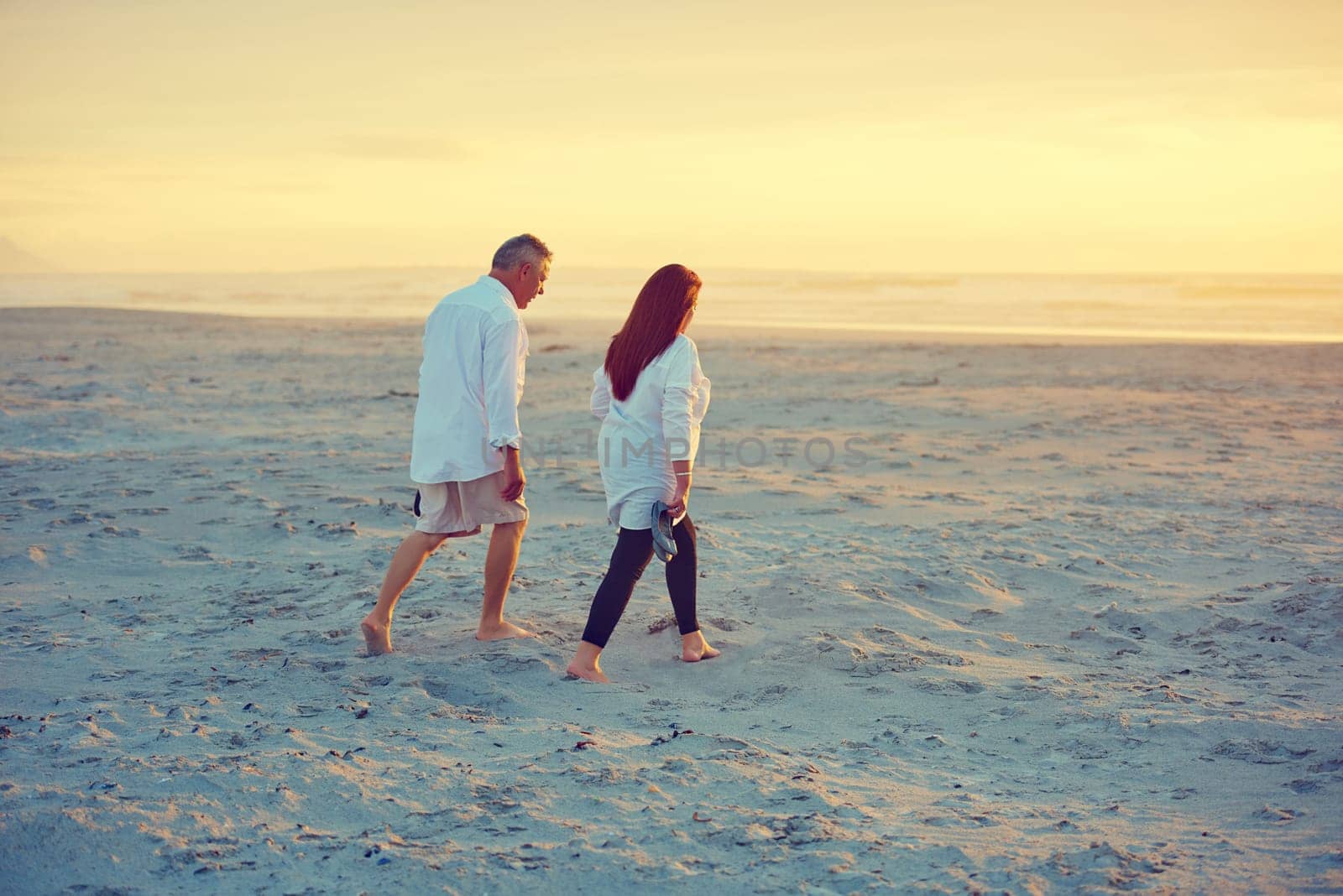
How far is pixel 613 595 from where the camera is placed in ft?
14.8

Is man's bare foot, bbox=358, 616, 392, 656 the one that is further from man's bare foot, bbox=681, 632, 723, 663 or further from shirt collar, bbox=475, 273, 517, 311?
shirt collar, bbox=475, 273, 517, 311

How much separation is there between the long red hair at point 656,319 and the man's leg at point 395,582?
112 cm

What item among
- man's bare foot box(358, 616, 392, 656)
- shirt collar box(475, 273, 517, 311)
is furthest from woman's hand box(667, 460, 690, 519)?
man's bare foot box(358, 616, 392, 656)

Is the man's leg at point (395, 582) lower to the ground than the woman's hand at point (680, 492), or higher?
lower

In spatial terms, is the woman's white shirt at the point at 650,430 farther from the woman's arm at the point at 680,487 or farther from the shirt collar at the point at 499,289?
the shirt collar at the point at 499,289

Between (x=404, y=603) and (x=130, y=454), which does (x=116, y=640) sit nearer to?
(x=404, y=603)

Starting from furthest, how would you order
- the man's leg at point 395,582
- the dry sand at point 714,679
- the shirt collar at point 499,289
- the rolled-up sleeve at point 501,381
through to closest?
1. the man's leg at point 395,582
2. the shirt collar at point 499,289
3. the rolled-up sleeve at point 501,381
4. the dry sand at point 714,679

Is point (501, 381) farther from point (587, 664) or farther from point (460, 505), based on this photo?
point (587, 664)

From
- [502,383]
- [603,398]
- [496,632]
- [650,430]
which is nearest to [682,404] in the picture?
[650,430]

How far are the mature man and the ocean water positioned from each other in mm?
18609

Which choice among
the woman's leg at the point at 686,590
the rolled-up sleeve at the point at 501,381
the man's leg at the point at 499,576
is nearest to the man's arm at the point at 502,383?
the rolled-up sleeve at the point at 501,381

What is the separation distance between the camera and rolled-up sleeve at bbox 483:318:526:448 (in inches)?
176

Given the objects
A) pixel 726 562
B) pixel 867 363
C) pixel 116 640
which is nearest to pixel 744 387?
pixel 867 363

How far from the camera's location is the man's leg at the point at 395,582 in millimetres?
4707
